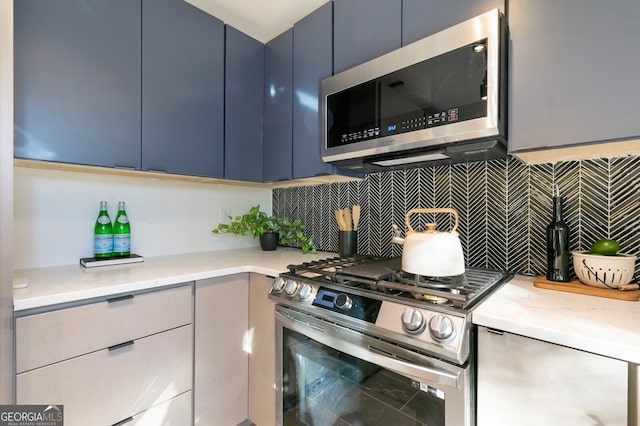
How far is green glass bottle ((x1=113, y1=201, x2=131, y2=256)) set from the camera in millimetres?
1541

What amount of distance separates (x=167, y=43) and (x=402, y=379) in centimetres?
188

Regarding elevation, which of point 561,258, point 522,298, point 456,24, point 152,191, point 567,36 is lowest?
point 522,298

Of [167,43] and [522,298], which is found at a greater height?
[167,43]

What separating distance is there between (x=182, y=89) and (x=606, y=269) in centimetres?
202

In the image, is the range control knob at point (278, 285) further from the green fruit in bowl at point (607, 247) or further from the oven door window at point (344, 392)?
the green fruit in bowl at point (607, 247)

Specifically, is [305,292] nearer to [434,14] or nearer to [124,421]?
[124,421]

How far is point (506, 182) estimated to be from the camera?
4.09 feet

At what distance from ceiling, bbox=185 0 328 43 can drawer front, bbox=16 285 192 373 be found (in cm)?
167

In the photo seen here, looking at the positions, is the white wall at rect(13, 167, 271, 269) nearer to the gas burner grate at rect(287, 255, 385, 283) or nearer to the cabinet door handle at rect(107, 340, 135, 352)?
the cabinet door handle at rect(107, 340, 135, 352)

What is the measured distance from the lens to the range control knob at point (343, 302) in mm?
960

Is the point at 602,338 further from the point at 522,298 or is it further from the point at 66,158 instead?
the point at 66,158

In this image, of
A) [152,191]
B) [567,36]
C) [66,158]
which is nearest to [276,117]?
[152,191]

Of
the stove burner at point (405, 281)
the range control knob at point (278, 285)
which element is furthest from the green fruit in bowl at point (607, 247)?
the range control knob at point (278, 285)

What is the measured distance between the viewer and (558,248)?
1041mm
